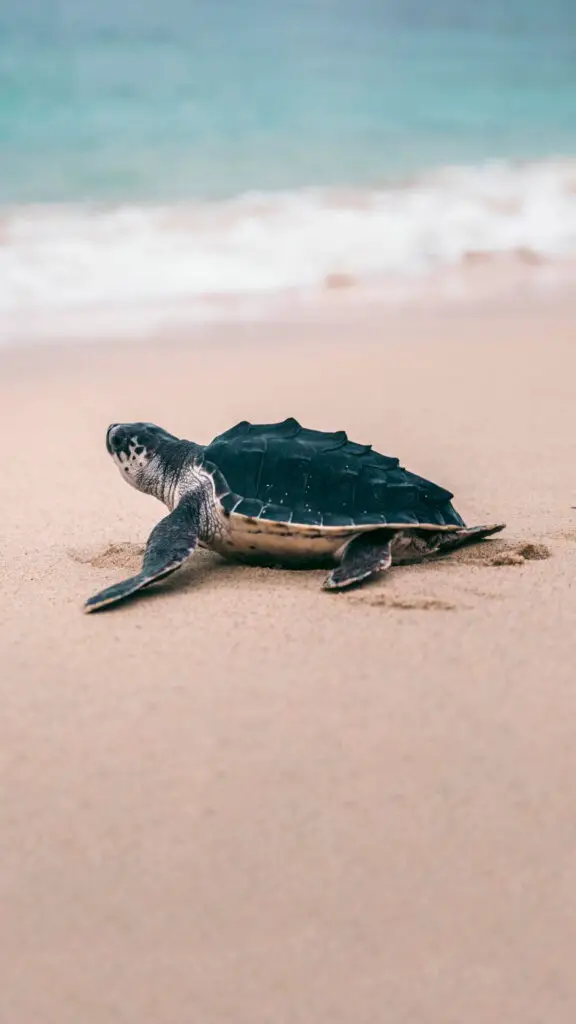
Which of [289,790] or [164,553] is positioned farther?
[164,553]

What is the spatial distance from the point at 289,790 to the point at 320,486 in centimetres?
165

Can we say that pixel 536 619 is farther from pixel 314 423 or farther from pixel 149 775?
pixel 314 423

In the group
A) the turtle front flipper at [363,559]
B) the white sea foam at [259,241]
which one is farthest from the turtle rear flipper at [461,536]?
the white sea foam at [259,241]

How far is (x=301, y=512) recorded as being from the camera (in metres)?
3.93

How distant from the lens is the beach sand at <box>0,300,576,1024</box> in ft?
6.59

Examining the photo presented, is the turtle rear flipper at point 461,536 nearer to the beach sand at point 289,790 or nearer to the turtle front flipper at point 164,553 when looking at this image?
the beach sand at point 289,790

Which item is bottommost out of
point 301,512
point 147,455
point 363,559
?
point 363,559

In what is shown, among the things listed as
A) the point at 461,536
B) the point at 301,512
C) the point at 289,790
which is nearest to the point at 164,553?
the point at 301,512

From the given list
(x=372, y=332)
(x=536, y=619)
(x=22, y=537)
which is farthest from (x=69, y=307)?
(x=536, y=619)

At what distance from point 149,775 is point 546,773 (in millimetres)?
949

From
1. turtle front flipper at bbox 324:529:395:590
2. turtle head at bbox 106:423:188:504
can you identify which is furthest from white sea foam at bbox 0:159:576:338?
turtle front flipper at bbox 324:529:395:590

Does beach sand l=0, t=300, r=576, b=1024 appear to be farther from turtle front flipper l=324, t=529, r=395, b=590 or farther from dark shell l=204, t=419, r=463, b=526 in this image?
dark shell l=204, t=419, r=463, b=526

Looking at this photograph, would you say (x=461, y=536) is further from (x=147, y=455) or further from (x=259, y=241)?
(x=259, y=241)

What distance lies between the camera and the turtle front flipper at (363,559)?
3.75 m
